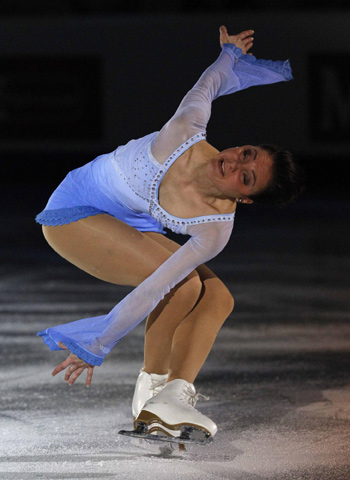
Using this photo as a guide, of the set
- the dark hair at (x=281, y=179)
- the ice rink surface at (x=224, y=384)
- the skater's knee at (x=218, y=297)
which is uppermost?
the dark hair at (x=281, y=179)

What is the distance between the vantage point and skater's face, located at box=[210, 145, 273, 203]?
2881 mm

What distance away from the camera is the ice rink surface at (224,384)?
289cm

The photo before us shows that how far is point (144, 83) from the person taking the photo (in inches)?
502

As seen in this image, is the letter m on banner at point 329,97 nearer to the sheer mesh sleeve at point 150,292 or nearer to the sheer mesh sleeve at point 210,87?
the sheer mesh sleeve at point 210,87

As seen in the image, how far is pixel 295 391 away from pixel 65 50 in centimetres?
958

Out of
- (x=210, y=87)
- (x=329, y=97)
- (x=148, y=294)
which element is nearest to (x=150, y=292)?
(x=148, y=294)

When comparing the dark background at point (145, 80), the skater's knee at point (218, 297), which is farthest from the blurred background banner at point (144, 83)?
the skater's knee at point (218, 297)

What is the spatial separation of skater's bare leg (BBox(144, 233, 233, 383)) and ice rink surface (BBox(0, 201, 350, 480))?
298mm

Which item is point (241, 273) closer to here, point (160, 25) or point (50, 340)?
point (50, 340)

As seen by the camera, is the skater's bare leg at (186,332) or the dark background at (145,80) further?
the dark background at (145,80)

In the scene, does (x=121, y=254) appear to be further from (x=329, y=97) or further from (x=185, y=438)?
(x=329, y=97)

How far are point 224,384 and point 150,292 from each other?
1156 millimetres

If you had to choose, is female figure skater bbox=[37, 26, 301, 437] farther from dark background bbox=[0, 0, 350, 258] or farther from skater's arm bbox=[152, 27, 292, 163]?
dark background bbox=[0, 0, 350, 258]

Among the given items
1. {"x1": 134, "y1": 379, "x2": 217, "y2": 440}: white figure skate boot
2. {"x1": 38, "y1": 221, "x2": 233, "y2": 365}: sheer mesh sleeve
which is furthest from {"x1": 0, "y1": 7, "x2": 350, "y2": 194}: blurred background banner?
{"x1": 134, "y1": 379, "x2": 217, "y2": 440}: white figure skate boot
